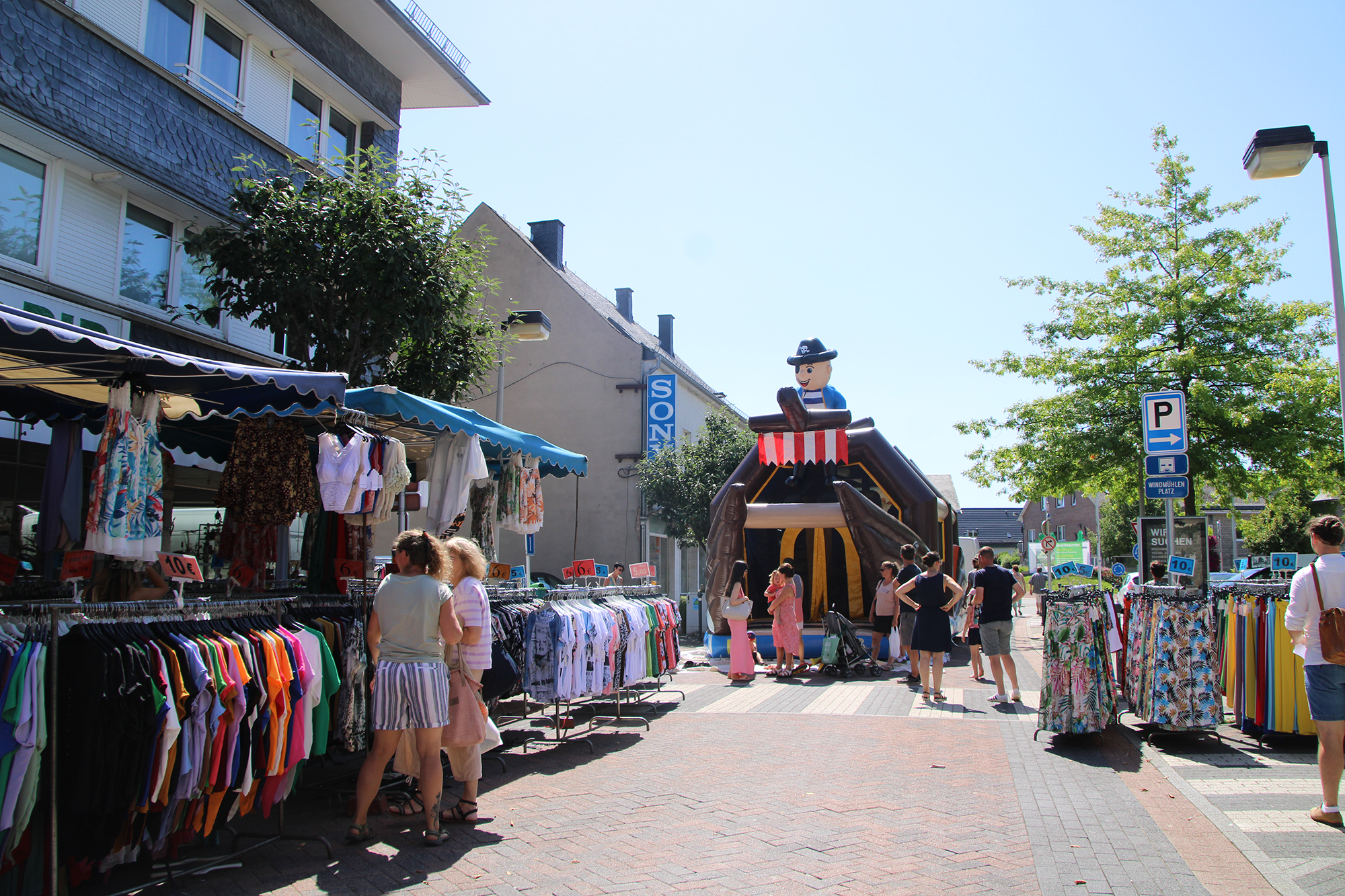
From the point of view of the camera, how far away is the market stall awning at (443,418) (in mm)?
7496

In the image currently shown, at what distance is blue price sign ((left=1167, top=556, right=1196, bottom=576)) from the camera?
326 inches

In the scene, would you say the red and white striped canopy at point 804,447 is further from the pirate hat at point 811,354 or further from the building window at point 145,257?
the building window at point 145,257

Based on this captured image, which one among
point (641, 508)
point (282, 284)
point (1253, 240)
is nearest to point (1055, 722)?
point (282, 284)

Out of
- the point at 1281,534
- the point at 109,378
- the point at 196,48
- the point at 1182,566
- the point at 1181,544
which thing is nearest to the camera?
the point at 109,378

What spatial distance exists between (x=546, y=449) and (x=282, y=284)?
4034 mm

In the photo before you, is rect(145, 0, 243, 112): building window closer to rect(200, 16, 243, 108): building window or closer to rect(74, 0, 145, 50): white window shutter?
rect(200, 16, 243, 108): building window

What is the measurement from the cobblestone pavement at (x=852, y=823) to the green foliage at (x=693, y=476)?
1353 cm

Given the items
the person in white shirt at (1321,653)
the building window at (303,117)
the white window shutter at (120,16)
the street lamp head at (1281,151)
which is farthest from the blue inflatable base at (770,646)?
the white window shutter at (120,16)

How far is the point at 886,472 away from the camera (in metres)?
15.1

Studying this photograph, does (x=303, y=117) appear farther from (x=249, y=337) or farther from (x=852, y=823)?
(x=852, y=823)

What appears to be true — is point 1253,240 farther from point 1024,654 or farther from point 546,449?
point 546,449

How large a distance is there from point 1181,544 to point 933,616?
280 cm

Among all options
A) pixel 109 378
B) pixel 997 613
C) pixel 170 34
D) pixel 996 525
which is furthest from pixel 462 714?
pixel 996 525

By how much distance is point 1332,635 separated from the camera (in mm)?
5426
